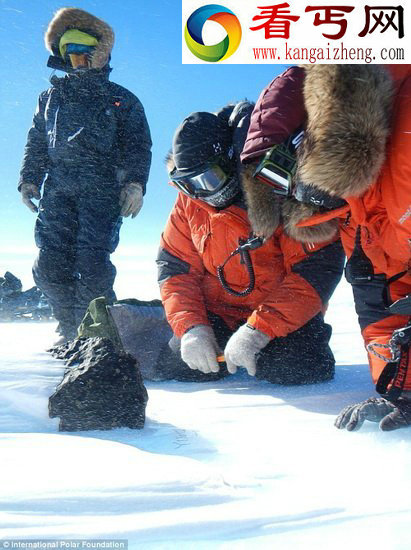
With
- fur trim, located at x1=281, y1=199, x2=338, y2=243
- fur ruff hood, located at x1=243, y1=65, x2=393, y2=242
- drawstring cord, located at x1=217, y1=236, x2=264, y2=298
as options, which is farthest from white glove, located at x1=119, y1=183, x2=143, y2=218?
fur ruff hood, located at x1=243, y1=65, x2=393, y2=242

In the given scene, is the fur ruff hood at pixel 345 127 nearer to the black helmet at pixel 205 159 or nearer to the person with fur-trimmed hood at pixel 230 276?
the person with fur-trimmed hood at pixel 230 276

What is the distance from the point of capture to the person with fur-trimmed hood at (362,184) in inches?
57.3

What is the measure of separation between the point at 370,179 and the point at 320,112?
0.24 metres

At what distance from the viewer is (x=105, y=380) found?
1690 mm

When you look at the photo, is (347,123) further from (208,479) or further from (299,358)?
(299,358)

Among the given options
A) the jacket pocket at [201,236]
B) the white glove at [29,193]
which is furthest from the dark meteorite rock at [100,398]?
the white glove at [29,193]

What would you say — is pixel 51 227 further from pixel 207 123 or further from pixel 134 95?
pixel 207 123

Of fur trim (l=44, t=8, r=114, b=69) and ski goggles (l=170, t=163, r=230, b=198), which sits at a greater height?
fur trim (l=44, t=8, r=114, b=69)

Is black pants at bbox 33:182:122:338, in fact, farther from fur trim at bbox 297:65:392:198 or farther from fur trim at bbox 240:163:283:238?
fur trim at bbox 297:65:392:198

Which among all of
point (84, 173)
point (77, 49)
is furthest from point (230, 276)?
point (77, 49)

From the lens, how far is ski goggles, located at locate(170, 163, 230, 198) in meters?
2.17

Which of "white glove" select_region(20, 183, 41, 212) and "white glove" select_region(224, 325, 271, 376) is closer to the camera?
"white glove" select_region(224, 325, 271, 376)

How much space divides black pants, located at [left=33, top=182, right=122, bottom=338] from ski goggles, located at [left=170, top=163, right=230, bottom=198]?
140cm

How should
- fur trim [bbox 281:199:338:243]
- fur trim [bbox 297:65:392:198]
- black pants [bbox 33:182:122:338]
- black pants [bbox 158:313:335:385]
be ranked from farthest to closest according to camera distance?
black pants [bbox 33:182:122:338] < black pants [bbox 158:313:335:385] < fur trim [bbox 281:199:338:243] < fur trim [bbox 297:65:392:198]
